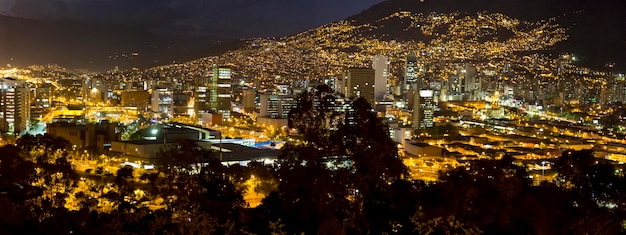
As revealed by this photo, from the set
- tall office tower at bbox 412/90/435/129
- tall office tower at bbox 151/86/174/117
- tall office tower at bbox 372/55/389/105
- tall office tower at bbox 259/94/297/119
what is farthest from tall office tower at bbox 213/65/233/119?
tall office tower at bbox 372/55/389/105

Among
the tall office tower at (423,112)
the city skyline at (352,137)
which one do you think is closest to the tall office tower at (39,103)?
the city skyline at (352,137)

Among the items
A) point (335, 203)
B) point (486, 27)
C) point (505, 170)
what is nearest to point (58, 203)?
point (335, 203)

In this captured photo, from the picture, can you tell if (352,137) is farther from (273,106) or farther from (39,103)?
(39,103)

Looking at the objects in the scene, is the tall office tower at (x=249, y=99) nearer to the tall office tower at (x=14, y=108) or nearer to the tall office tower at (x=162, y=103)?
the tall office tower at (x=162, y=103)

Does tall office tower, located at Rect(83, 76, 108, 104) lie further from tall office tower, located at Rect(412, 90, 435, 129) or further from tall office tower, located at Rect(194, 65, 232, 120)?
tall office tower, located at Rect(412, 90, 435, 129)

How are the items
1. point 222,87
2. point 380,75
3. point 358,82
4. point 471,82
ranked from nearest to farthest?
point 222,87, point 358,82, point 380,75, point 471,82

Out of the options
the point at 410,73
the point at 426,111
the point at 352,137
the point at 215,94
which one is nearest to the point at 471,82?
the point at 410,73

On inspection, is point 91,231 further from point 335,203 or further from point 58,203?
point 335,203
